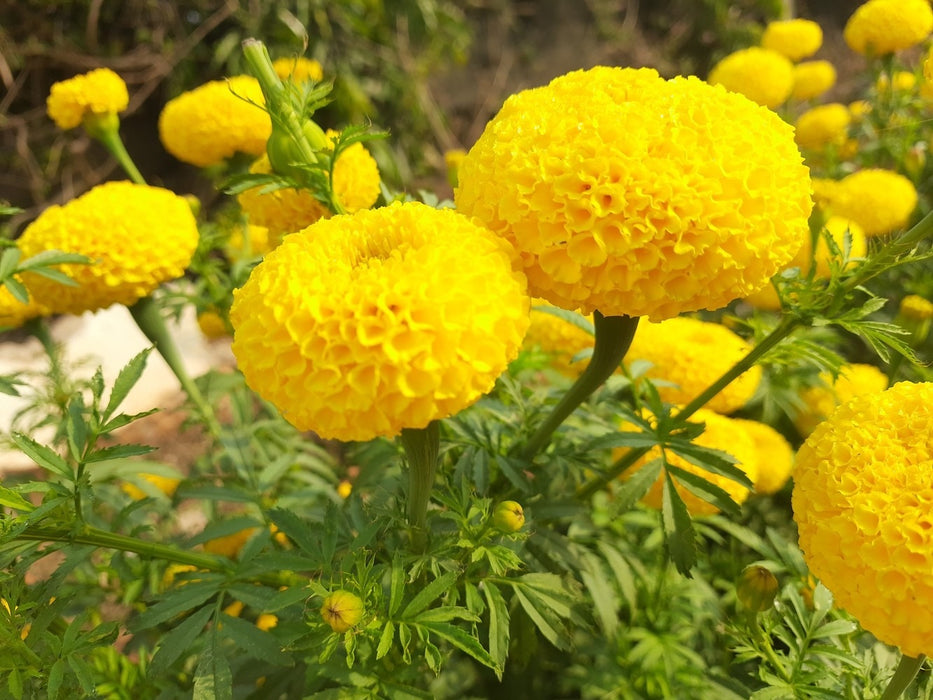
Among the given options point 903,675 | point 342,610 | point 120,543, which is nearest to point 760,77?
point 903,675

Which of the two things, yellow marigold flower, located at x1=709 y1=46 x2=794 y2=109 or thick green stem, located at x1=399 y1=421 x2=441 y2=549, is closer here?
thick green stem, located at x1=399 y1=421 x2=441 y2=549

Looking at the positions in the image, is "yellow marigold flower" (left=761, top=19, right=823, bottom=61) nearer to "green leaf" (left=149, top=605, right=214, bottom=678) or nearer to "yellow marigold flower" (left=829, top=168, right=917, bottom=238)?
"yellow marigold flower" (left=829, top=168, right=917, bottom=238)

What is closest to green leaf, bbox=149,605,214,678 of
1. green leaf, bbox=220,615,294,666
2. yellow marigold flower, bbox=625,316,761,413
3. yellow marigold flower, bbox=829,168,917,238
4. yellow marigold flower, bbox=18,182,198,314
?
green leaf, bbox=220,615,294,666

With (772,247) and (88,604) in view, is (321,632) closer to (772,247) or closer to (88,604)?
(772,247)

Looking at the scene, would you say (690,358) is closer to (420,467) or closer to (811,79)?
(420,467)

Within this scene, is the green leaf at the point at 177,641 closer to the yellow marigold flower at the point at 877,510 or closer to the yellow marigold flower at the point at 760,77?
the yellow marigold flower at the point at 877,510

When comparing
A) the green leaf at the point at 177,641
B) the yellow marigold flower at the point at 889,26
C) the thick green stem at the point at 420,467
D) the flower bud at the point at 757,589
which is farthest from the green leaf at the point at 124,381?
the yellow marigold flower at the point at 889,26

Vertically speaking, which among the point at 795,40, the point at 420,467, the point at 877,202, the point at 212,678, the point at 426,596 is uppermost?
the point at 795,40
